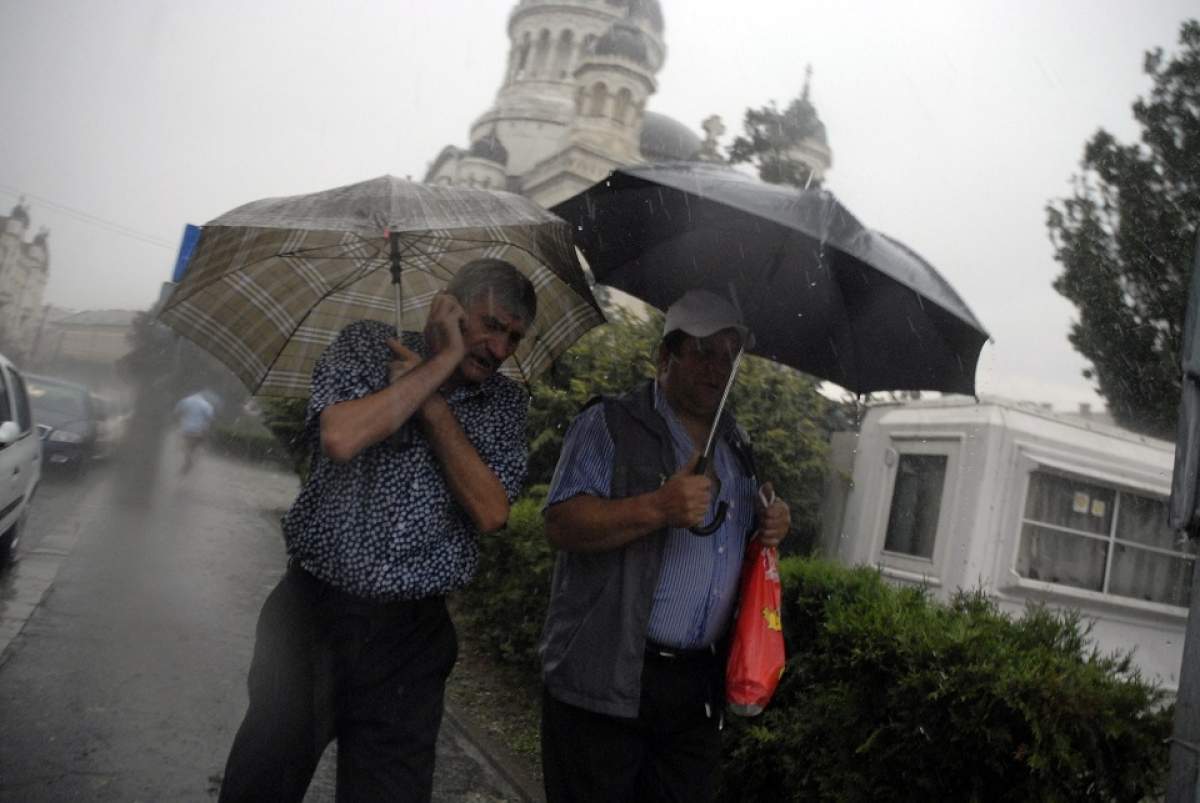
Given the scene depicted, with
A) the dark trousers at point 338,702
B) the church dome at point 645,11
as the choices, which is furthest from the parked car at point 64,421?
the church dome at point 645,11

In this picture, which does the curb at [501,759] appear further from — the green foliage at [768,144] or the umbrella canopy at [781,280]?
the green foliage at [768,144]

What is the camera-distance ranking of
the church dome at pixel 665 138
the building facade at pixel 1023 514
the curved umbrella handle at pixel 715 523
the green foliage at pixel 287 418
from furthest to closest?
the church dome at pixel 665 138, the green foliage at pixel 287 418, the building facade at pixel 1023 514, the curved umbrella handle at pixel 715 523

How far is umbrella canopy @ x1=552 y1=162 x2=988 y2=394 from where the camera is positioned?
2996 mm

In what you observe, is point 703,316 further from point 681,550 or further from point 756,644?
point 756,644

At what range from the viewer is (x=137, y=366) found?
53.5 feet

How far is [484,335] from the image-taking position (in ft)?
8.59

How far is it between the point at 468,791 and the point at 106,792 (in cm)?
164

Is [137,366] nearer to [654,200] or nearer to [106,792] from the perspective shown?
[106,792]

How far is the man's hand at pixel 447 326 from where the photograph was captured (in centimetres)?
249

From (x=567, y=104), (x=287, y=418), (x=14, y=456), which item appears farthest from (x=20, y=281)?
(x=567, y=104)

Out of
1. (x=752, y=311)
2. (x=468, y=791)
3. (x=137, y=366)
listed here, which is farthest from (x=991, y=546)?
(x=137, y=366)

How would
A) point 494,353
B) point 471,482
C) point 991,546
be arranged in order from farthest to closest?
point 991,546 < point 494,353 < point 471,482

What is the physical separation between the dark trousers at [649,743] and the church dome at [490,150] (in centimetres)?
5137

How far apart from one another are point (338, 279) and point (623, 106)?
44.3 metres
